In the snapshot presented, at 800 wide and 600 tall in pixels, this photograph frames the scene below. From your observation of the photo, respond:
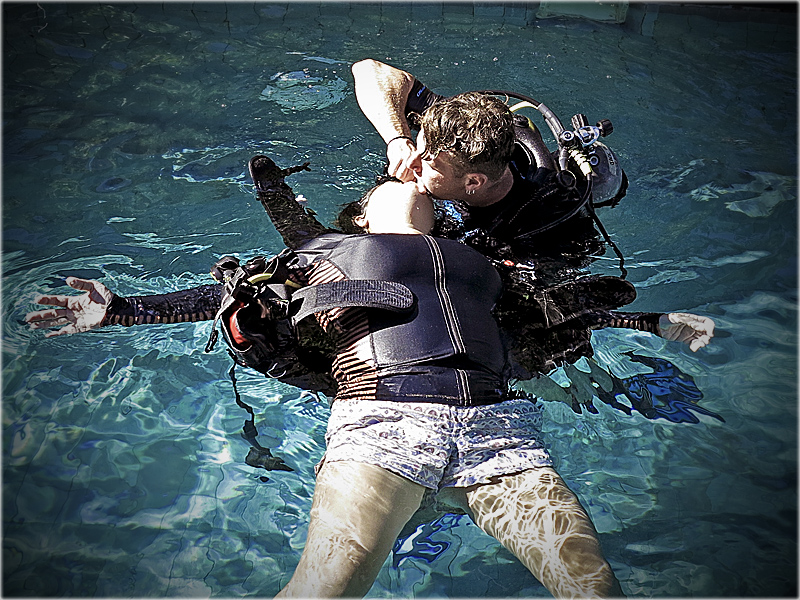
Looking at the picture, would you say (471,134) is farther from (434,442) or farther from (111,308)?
(111,308)

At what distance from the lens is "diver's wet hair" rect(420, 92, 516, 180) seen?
2322 millimetres

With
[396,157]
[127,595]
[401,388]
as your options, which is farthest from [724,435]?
[127,595]

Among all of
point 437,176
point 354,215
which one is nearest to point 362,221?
point 354,215

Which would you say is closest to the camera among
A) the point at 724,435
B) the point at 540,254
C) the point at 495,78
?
the point at 724,435

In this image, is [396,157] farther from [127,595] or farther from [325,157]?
[127,595]

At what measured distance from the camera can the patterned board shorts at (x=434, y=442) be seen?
73.0 inches

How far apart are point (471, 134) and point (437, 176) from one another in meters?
0.21

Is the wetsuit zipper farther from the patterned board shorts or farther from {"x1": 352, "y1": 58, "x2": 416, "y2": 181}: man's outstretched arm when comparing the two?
{"x1": 352, "y1": 58, "x2": 416, "y2": 181}: man's outstretched arm

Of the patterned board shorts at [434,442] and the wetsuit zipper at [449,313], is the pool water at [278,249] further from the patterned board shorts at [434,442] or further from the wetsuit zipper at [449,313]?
the wetsuit zipper at [449,313]

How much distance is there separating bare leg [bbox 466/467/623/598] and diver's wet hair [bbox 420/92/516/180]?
114 centimetres

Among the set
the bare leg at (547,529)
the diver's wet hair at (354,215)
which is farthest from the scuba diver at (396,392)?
the diver's wet hair at (354,215)

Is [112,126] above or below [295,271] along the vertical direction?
below

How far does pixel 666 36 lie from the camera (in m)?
6.17

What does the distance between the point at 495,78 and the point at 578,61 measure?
0.96 m
